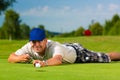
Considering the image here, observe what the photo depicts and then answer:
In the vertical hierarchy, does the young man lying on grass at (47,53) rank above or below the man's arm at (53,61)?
above

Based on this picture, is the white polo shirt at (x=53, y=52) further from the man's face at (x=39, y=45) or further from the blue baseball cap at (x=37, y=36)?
the blue baseball cap at (x=37, y=36)

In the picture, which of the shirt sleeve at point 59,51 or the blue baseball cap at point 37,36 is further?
the shirt sleeve at point 59,51

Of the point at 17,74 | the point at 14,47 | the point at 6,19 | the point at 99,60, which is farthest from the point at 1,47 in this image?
the point at 6,19

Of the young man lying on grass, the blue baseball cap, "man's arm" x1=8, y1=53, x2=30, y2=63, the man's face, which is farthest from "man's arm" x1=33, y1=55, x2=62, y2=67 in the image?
"man's arm" x1=8, y1=53, x2=30, y2=63

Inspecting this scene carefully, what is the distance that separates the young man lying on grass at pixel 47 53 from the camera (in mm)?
7863

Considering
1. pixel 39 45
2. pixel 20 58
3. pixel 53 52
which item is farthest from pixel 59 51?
pixel 20 58

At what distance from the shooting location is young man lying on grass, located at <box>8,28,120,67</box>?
25.8 ft

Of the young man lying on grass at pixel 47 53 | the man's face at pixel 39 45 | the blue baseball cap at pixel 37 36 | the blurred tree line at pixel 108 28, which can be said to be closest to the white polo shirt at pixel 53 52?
the young man lying on grass at pixel 47 53

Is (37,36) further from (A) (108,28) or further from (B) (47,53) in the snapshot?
(A) (108,28)

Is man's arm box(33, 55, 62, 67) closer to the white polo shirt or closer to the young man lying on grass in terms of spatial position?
the young man lying on grass

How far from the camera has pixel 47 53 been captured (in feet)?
27.0

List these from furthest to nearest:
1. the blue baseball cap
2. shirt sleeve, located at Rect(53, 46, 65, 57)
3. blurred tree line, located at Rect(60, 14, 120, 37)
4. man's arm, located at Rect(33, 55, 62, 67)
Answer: blurred tree line, located at Rect(60, 14, 120, 37), shirt sleeve, located at Rect(53, 46, 65, 57), the blue baseball cap, man's arm, located at Rect(33, 55, 62, 67)

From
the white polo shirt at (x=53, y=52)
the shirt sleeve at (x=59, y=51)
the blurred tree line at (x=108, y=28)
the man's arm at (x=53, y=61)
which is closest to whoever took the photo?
the man's arm at (x=53, y=61)

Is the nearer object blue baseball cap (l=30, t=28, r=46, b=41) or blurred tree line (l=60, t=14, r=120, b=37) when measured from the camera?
blue baseball cap (l=30, t=28, r=46, b=41)
